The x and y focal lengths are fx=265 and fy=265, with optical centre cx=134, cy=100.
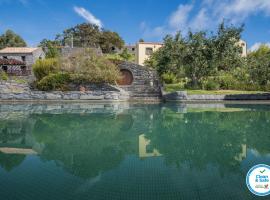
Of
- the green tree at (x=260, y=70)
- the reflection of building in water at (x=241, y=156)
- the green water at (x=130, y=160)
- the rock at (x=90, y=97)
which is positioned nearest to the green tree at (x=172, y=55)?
the green tree at (x=260, y=70)

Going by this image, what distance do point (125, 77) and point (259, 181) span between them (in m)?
23.2

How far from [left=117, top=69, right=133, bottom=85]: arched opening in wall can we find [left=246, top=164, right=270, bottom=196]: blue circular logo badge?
885 inches

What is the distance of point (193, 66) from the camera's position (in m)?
24.9

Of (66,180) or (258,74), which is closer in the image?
(66,180)

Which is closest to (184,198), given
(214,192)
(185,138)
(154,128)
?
(214,192)

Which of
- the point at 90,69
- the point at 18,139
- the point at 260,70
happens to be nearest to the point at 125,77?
the point at 90,69

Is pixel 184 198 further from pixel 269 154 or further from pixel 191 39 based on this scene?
pixel 191 39

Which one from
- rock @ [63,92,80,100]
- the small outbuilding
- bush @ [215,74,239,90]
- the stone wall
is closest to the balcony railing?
the stone wall

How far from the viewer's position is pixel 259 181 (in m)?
4.13

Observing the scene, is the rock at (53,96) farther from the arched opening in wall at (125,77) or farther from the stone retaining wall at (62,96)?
the arched opening in wall at (125,77)

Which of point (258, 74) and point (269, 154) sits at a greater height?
point (258, 74)

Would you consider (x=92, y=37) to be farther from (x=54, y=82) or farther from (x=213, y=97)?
(x=213, y=97)

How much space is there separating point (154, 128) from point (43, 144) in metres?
4.49

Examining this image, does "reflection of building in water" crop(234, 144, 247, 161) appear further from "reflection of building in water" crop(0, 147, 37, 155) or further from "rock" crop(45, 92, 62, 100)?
"rock" crop(45, 92, 62, 100)
